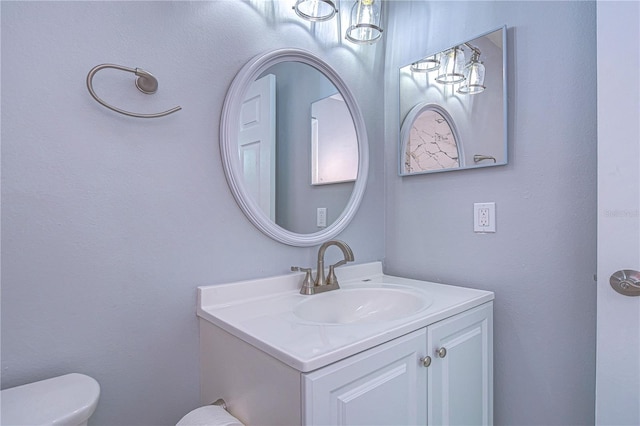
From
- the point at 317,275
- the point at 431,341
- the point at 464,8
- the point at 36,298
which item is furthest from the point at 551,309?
the point at 36,298

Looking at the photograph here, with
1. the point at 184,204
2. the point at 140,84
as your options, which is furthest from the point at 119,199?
the point at 140,84

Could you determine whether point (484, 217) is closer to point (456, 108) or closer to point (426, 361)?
point (456, 108)

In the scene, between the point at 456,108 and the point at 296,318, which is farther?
the point at 456,108

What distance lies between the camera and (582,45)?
3.42ft

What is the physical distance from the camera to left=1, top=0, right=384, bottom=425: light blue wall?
2.55 feet

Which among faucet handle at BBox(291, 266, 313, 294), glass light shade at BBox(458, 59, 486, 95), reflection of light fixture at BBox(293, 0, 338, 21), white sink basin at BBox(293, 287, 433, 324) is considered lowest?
white sink basin at BBox(293, 287, 433, 324)

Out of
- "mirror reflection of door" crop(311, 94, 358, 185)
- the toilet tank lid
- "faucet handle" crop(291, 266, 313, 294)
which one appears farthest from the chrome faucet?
the toilet tank lid

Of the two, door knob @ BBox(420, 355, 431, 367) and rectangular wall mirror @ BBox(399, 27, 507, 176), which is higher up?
rectangular wall mirror @ BBox(399, 27, 507, 176)

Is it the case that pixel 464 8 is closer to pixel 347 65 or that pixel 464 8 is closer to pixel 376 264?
pixel 347 65

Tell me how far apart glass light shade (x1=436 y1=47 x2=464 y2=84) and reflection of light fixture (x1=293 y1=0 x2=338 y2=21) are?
507 millimetres

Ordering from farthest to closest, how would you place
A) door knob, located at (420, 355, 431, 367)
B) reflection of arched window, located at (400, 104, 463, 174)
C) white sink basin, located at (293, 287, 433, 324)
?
reflection of arched window, located at (400, 104, 463, 174) → white sink basin, located at (293, 287, 433, 324) → door knob, located at (420, 355, 431, 367)

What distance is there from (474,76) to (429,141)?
0.30 meters

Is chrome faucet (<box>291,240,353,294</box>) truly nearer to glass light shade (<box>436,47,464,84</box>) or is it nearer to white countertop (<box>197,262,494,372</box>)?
white countertop (<box>197,262,494,372</box>)

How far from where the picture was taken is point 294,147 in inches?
50.1
